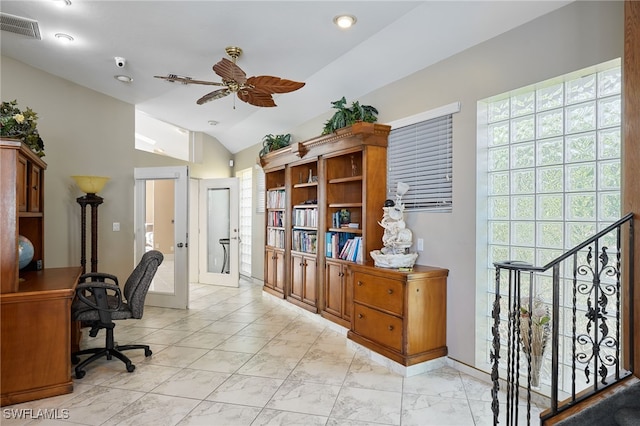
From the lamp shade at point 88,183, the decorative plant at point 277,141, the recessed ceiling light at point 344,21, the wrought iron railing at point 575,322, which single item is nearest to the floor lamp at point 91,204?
the lamp shade at point 88,183

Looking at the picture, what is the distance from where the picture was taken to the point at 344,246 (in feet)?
14.1

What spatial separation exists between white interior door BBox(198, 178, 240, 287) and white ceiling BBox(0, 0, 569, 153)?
2258 mm

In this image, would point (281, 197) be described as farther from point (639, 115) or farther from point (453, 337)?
point (639, 115)

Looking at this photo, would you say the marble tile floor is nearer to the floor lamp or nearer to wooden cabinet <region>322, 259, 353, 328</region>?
wooden cabinet <region>322, 259, 353, 328</region>

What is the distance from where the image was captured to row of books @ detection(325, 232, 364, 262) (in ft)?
13.2

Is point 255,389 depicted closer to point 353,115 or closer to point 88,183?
point 353,115

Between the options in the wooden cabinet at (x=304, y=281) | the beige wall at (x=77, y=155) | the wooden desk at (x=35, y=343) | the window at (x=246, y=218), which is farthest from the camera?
the window at (x=246, y=218)

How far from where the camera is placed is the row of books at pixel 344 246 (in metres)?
4.03

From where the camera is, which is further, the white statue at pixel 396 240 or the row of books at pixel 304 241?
the row of books at pixel 304 241

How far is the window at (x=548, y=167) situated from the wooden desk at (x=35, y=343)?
10.9 feet

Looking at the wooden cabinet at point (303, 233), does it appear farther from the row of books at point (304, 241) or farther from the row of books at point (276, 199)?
the row of books at point (276, 199)

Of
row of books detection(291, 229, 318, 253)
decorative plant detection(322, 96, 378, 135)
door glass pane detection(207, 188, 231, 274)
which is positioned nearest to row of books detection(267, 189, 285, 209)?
row of books detection(291, 229, 318, 253)

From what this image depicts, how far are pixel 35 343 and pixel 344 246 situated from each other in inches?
115

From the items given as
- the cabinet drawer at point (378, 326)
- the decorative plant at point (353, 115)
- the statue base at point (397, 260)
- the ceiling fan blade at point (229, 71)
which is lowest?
the cabinet drawer at point (378, 326)
